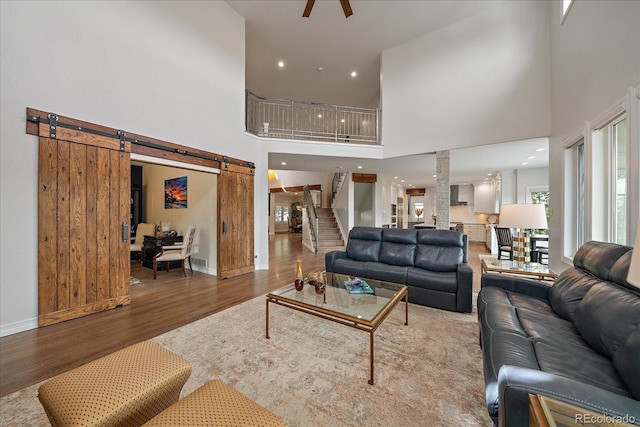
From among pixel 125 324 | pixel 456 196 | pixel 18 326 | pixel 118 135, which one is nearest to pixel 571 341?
pixel 125 324

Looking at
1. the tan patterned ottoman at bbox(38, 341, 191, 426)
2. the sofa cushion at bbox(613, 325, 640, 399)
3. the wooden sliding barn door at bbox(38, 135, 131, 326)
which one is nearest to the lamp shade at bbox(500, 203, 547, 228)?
the sofa cushion at bbox(613, 325, 640, 399)

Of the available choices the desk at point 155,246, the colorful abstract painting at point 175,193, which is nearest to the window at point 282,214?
the colorful abstract painting at point 175,193

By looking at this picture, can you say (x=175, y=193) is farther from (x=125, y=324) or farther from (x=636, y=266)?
(x=636, y=266)

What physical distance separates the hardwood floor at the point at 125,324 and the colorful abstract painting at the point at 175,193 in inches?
68.0

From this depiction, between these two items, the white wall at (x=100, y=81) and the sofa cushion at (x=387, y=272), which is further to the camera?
the sofa cushion at (x=387, y=272)

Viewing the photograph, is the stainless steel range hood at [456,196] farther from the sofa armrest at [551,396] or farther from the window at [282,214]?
the sofa armrest at [551,396]

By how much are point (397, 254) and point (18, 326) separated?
182 inches

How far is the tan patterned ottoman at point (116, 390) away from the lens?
3.45 feet

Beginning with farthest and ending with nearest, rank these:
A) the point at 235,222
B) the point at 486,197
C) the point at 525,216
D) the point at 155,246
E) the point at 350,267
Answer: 1. the point at 486,197
2. the point at 155,246
3. the point at 235,222
4. the point at 350,267
5. the point at 525,216

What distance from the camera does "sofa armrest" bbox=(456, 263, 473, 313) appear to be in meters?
3.01

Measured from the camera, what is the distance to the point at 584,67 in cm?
304

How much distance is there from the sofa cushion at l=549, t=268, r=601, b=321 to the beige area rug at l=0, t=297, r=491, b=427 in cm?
75

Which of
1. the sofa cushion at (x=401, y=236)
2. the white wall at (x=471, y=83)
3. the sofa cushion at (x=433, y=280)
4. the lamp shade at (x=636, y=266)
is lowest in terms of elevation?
the sofa cushion at (x=433, y=280)

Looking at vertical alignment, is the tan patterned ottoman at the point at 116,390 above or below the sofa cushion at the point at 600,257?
below
